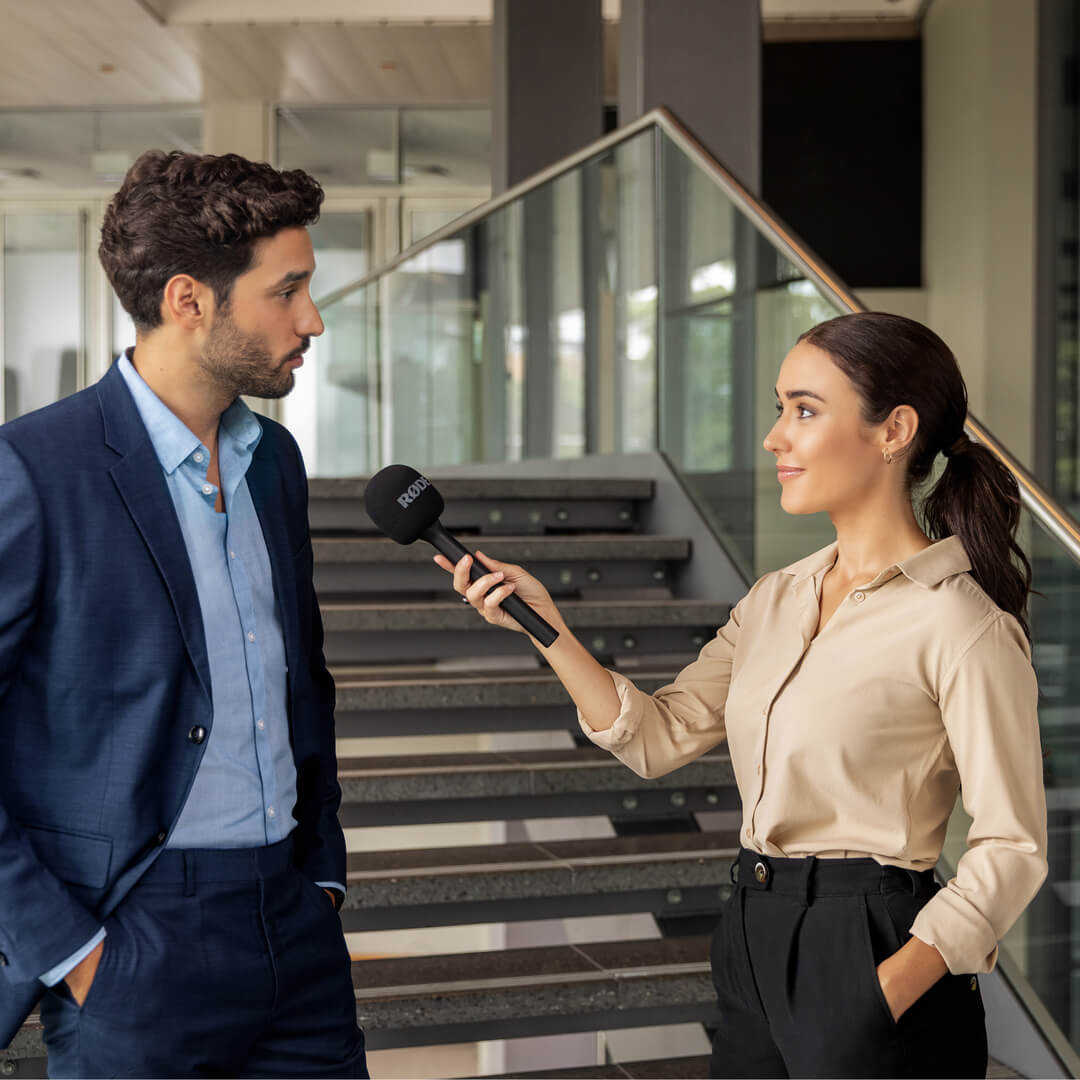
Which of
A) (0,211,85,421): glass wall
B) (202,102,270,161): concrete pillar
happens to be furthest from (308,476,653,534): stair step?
(0,211,85,421): glass wall

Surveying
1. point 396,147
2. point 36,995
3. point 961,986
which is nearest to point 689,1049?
point 961,986

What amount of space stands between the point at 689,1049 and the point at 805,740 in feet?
8.30

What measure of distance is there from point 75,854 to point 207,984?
8.3 inches

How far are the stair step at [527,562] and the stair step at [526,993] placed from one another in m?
1.43

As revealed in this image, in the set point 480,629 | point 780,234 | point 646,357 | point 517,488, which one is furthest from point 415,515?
point 646,357

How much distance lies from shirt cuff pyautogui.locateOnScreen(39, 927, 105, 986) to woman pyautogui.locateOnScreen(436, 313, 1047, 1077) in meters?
0.58

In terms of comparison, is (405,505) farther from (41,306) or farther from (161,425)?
(41,306)

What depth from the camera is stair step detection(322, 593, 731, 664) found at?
4.11 meters

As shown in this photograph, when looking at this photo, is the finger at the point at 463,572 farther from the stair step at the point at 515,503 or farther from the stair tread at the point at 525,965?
the stair step at the point at 515,503

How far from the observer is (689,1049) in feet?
12.7

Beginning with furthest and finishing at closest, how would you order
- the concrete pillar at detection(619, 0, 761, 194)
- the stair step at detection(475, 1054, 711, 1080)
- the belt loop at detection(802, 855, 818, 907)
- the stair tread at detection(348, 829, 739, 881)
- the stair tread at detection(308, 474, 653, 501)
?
1. the concrete pillar at detection(619, 0, 761, 194)
2. the stair tread at detection(308, 474, 653, 501)
3. the stair tread at detection(348, 829, 739, 881)
4. the stair step at detection(475, 1054, 711, 1080)
5. the belt loop at detection(802, 855, 818, 907)

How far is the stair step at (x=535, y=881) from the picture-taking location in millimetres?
3279

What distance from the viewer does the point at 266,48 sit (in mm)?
10062

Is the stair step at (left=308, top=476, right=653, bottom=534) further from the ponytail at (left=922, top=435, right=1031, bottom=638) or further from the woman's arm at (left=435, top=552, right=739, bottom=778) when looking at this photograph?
the ponytail at (left=922, top=435, right=1031, bottom=638)
